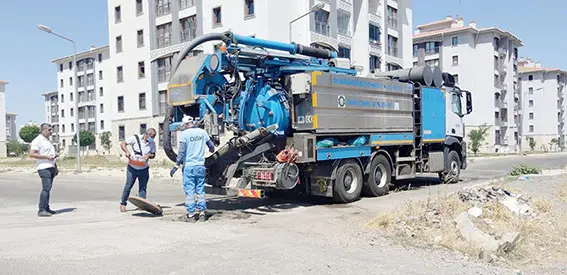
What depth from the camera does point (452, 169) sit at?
1530 cm

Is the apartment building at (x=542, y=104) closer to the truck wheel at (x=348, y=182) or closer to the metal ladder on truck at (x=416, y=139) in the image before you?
the metal ladder on truck at (x=416, y=139)

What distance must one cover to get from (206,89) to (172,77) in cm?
82

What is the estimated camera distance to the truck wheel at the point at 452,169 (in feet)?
49.4

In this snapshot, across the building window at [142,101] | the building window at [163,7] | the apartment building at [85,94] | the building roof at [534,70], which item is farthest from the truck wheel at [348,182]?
the building roof at [534,70]

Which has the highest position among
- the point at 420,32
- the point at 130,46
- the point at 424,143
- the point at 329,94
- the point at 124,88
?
the point at 420,32

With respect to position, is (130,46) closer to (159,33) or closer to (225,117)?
(159,33)

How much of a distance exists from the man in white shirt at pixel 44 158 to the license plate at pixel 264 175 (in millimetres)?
3791

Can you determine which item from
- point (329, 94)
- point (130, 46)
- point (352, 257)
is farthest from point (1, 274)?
point (130, 46)

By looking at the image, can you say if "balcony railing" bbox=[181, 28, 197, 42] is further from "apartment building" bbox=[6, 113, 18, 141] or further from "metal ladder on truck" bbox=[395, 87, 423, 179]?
"apartment building" bbox=[6, 113, 18, 141]

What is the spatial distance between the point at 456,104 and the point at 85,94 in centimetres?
7925

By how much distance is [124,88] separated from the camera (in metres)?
42.8

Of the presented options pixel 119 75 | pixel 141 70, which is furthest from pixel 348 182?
pixel 119 75

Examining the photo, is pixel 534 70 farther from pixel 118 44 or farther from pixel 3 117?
pixel 3 117

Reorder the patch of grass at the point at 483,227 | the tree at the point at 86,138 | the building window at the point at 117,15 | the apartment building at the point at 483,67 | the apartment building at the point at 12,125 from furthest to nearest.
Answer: the apartment building at the point at 12,125, the tree at the point at 86,138, the apartment building at the point at 483,67, the building window at the point at 117,15, the patch of grass at the point at 483,227
